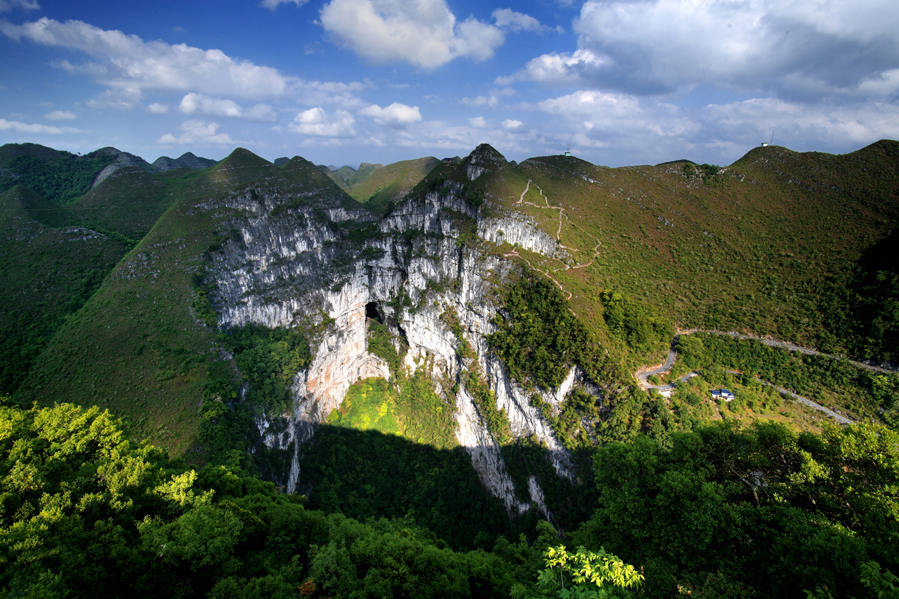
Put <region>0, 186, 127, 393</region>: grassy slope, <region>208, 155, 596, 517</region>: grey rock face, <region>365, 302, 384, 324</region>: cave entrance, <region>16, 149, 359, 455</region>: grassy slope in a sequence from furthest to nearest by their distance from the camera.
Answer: <region>365, 302, 384, 324</region>: cave entrance < <region>208, 155, 596, 517</region>: grey rock face < <region>0, 186, 127, 393</region>: grassy slope < <region>16, 149, 359, 455</region>: grassy slope

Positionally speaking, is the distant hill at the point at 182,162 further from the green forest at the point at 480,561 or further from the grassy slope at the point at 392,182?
the green forest at the point at 480,561

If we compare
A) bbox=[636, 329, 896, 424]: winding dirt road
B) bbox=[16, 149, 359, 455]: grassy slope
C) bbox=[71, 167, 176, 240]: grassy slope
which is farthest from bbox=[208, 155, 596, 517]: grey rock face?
bbox=[71, 167, 176, 240]: grassy slope

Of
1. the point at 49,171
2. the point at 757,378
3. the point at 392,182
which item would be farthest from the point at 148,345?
the point at 49,171

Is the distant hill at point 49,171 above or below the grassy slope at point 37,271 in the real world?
above

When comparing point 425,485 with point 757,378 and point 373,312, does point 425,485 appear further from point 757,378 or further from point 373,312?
point 757,378

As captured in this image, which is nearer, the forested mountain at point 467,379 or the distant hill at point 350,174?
the forested mountain at point 467,379

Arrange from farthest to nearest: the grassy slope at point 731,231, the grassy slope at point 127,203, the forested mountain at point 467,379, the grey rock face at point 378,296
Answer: the grassy slope at point 127,203, the grey rock face at point 378,296, the grassy slope at point 731,231, the forested mountain at point 467,379

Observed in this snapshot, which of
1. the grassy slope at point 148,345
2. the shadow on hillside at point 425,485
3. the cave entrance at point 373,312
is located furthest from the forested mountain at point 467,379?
the cave entrance at point 373,312

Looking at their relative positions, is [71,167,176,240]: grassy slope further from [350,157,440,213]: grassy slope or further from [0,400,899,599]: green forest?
[0,400,899,599]: green forest
